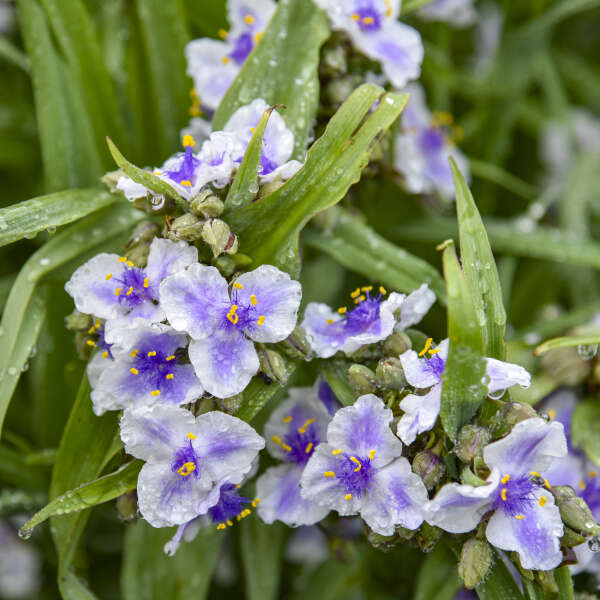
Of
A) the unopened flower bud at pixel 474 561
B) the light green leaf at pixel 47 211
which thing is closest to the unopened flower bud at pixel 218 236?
the light green leaf at pixel 47 211

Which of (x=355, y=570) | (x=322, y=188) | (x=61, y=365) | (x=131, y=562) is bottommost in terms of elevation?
(x=355, y=570)

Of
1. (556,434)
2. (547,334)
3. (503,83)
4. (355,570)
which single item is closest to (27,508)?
(355,570)

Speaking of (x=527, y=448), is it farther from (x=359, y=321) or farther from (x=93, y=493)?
(x=93, y=493)

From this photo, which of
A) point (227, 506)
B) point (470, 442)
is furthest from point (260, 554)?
point (470, 442)

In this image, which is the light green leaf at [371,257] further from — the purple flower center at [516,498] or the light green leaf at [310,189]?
the purple flower center at [516,498]

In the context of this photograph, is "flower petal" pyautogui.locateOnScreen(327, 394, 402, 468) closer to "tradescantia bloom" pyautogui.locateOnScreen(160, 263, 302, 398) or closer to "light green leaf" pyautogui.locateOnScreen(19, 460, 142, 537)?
"tradescantia bloom" pyautogui.locateOnScreen(160, 263, 302, 398)

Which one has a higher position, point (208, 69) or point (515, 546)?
point (208, 69)

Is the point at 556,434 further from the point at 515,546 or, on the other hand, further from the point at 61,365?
the point at 61,365
